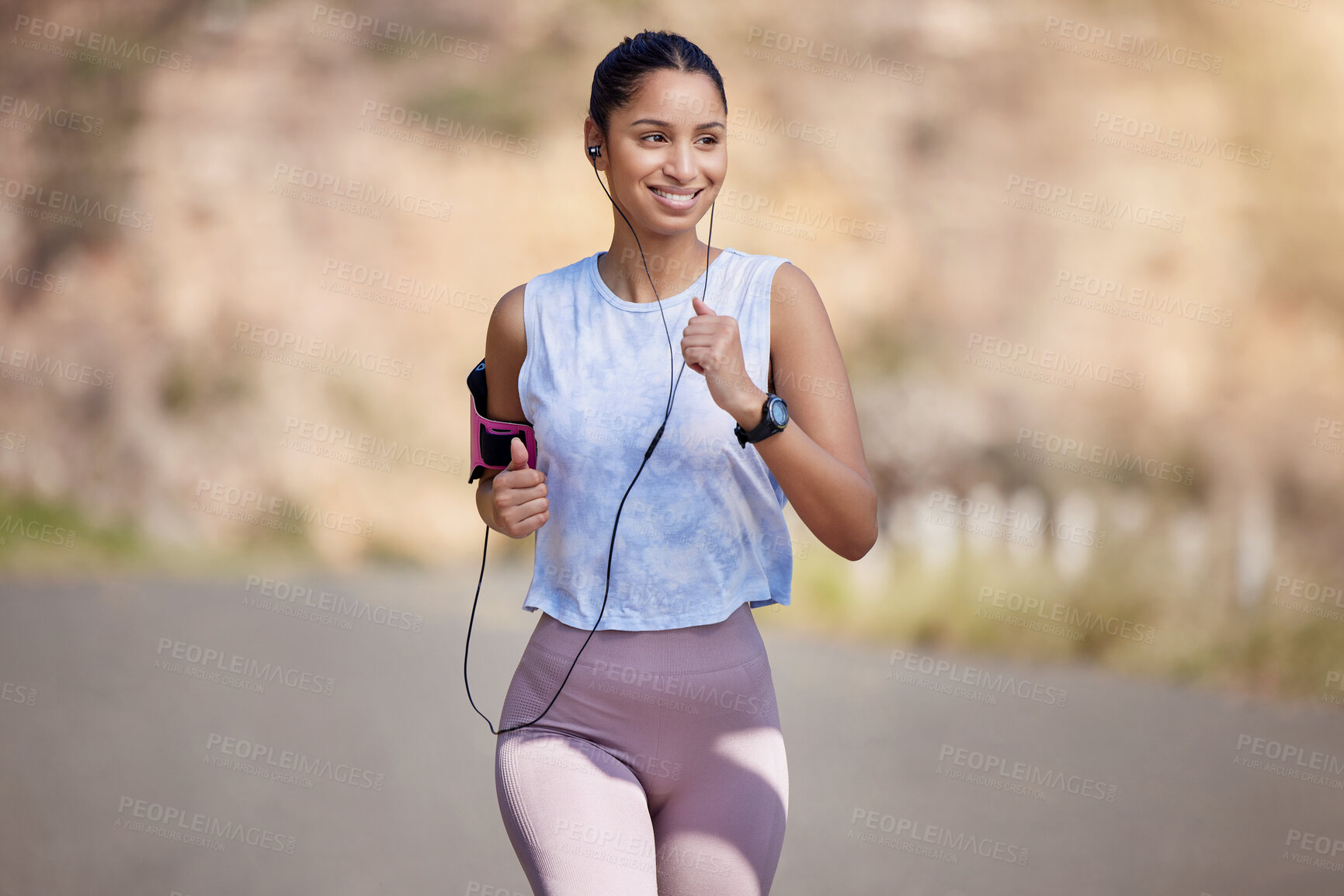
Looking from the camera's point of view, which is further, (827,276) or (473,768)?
(827,276)

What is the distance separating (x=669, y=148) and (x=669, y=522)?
500 millimetres

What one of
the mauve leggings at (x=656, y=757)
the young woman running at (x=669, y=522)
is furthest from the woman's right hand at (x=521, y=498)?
the mauve leggings at (x=656, y=757)

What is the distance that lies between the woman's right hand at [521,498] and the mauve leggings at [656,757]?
147 millimetres

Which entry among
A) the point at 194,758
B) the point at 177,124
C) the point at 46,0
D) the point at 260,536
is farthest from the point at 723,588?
the point at 46,0

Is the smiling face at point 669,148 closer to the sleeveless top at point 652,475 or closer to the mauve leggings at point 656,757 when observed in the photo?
the sleeveless top at point 652,475

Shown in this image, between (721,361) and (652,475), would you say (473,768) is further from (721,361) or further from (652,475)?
(721,361)

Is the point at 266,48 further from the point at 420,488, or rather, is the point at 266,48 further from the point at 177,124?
the point at 420,488

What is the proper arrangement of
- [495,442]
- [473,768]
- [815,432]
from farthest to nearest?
[473,768] < [495,442] < [815,432]

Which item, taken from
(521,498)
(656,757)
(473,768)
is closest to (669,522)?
(521,498)

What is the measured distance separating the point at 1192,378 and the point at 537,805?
19.5 ft

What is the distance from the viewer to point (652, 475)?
1603mm

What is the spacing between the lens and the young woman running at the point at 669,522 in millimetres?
1557

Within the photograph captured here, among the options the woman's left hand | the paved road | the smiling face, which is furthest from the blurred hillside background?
the woman's left hand

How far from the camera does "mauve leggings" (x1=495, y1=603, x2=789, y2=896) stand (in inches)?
59.6
